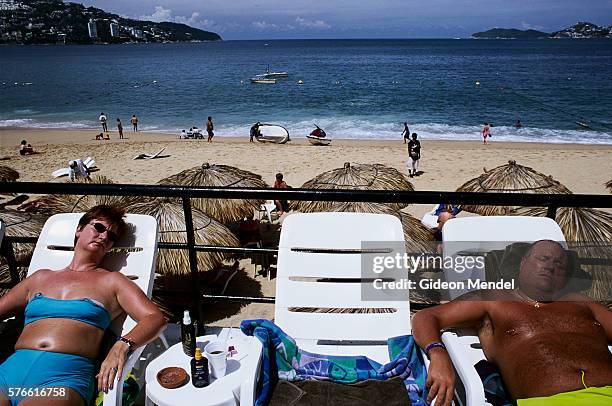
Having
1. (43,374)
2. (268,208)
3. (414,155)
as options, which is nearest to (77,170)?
(268,208)

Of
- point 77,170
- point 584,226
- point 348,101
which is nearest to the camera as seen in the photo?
point 584,226

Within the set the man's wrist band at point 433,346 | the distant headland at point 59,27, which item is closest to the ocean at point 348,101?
the man's wrist band at point 433,346

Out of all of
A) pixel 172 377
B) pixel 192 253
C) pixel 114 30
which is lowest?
pixel 172 377

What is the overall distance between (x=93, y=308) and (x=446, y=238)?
1.84 metres

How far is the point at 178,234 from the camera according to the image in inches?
204

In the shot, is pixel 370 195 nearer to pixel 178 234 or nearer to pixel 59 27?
pixel 178 234

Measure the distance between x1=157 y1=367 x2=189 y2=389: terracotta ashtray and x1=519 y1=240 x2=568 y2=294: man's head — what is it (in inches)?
63.8

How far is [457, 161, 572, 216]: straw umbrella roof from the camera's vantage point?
22.6 feet

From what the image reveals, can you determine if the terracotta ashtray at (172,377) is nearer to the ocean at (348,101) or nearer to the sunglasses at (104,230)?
the sunglasses at (104,230)

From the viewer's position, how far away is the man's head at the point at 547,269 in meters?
2.21

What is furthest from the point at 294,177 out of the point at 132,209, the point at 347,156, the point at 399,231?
the point at 399,231

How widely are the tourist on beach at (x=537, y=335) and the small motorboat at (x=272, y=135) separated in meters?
18.6

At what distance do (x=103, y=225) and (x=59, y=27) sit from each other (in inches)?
7007

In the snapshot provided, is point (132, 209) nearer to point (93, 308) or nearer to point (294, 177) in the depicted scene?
point (93, 308)
